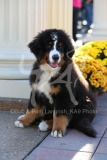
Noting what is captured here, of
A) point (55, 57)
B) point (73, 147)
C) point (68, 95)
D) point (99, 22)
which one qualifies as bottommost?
point (73, 147)

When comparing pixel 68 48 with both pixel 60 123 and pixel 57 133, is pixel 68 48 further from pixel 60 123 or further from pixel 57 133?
pixel 57 133

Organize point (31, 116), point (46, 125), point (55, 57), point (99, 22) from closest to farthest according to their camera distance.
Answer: point (55, 57), point (46, 125), point (31, 116), point (99, 22)

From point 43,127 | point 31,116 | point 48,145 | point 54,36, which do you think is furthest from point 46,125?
point 54,36

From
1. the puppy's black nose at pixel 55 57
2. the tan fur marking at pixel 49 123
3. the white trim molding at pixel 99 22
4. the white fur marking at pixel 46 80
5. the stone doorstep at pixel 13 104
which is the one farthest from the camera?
the white trim molding at pixel 99 22

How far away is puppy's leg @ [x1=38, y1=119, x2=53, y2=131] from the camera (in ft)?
17.1

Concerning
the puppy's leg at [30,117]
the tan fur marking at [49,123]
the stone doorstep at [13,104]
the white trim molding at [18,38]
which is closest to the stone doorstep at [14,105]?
the stone doorstep at [13,104]

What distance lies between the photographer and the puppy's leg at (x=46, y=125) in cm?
521

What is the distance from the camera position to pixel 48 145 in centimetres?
479

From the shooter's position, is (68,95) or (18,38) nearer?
(68,95)

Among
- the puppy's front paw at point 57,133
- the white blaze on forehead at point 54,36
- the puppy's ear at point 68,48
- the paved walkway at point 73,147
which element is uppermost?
the white blaze on forehead at point 54,36

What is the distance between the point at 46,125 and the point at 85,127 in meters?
0.49

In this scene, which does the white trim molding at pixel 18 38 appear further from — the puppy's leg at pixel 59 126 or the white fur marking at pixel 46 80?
the puppy's leg at pixel 59 126

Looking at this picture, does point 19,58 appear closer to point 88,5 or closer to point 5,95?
point 5,95

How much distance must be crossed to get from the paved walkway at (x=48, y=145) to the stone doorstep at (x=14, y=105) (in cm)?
47
